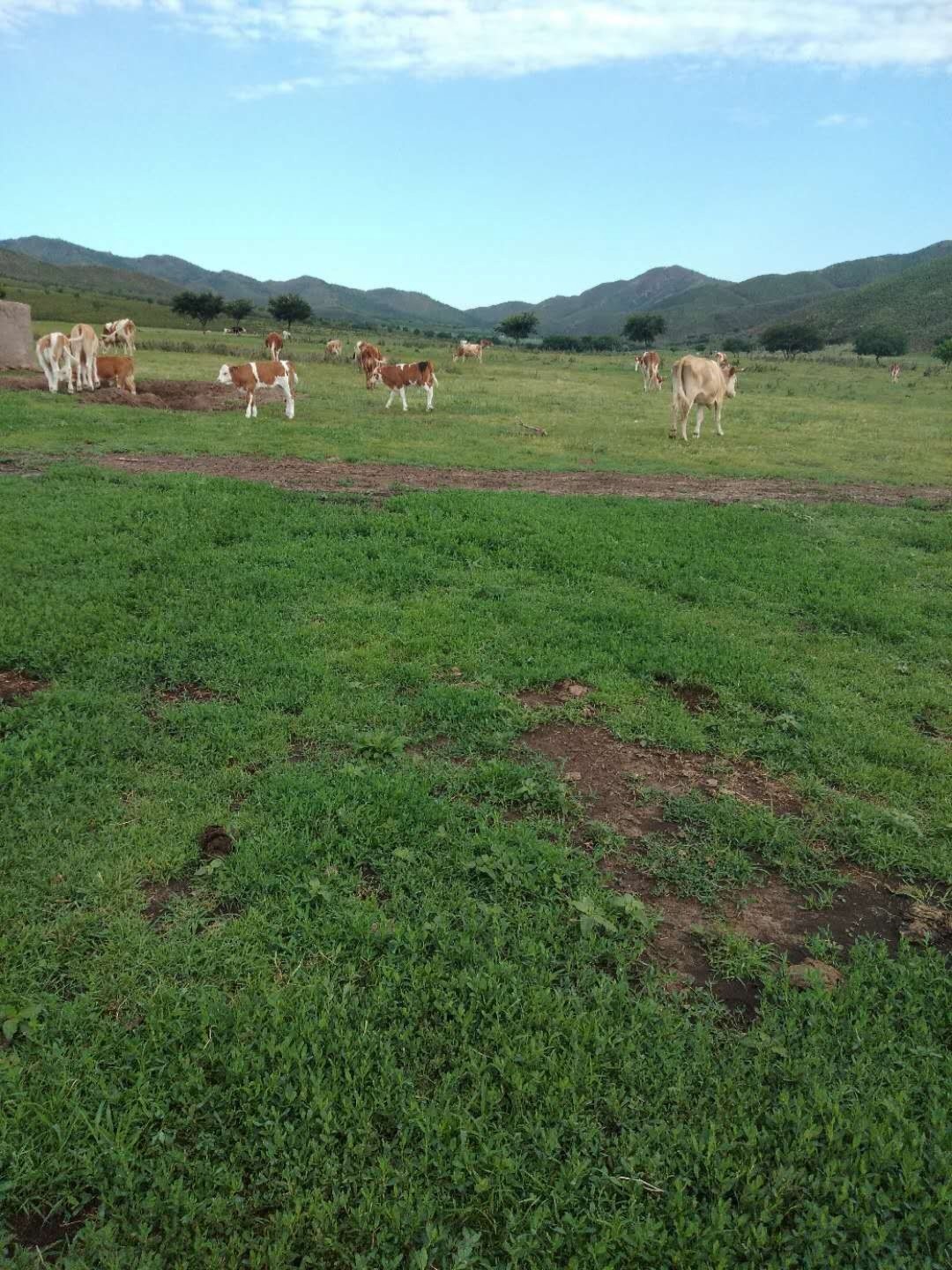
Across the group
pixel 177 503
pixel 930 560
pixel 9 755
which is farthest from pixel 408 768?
pixel 930 560

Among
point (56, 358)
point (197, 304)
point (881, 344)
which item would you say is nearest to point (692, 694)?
point (56, 358)

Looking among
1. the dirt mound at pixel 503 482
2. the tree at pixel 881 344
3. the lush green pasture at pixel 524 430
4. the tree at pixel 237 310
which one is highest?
the tree at pixel 237 310

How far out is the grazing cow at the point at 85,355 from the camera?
18.5 metres

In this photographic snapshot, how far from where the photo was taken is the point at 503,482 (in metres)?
12.5

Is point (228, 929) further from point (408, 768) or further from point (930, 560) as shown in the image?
point (930, 560)

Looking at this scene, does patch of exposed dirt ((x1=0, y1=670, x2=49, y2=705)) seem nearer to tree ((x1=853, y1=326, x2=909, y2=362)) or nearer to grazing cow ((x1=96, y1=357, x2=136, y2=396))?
grazing cow ((x1=96, y1=357, x2=136, y2=396))

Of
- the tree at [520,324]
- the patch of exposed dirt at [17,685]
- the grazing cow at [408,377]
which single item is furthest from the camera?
the tree at [520,324]

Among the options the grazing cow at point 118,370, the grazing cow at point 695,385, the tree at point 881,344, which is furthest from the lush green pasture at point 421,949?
the tree at point 881,344

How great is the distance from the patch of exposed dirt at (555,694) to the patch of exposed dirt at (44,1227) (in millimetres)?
3621

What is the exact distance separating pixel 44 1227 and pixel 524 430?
702 inches

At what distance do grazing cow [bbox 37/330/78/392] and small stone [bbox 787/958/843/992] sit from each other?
20.0 meters

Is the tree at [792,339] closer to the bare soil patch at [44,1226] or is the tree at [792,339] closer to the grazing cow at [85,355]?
the grazing cow at [85,355]

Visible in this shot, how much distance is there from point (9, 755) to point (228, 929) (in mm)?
1919

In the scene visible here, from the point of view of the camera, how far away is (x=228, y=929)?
3168 mm
